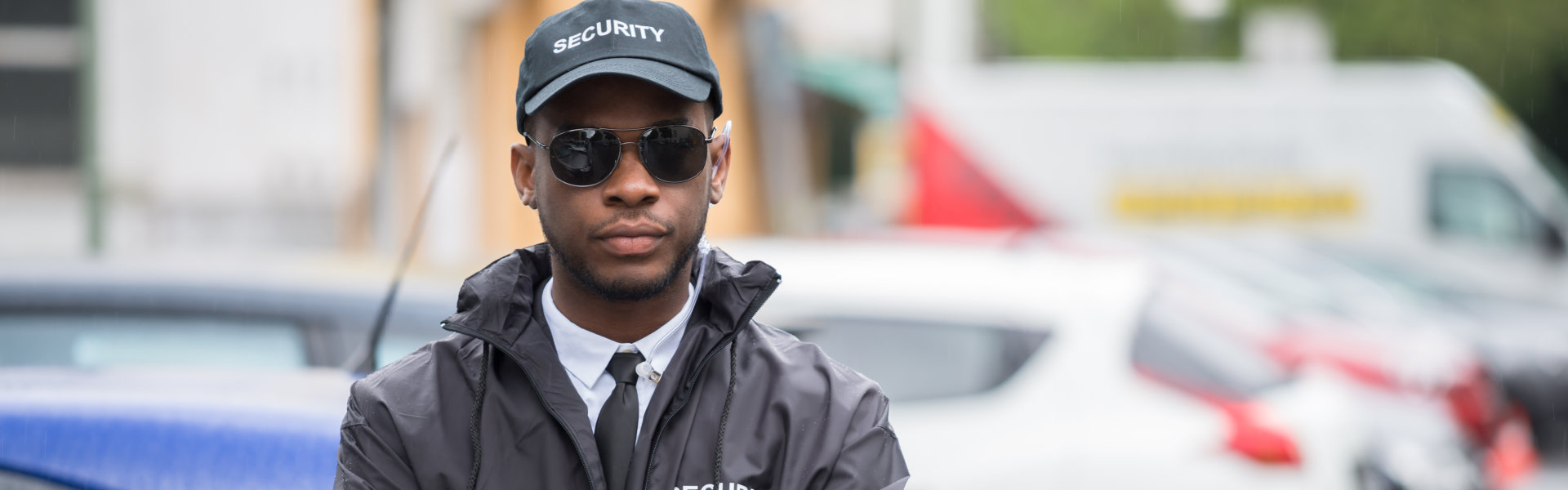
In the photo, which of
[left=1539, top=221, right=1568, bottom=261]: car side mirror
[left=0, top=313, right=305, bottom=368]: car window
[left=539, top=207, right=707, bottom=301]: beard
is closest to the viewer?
[left=539, top=207, right=707, bottom=301]: beard

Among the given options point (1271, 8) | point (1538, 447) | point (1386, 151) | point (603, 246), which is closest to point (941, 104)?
point (1386, 151)

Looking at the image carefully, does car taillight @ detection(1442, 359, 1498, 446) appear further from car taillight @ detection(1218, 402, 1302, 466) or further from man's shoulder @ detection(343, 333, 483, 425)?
man's shoulder @ detection(343, 333, 483, 425)

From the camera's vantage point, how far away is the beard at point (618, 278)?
1805mm

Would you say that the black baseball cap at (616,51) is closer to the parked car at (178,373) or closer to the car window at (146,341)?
the parked car at (178,373)

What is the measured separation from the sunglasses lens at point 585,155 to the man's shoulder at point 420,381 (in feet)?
0.80

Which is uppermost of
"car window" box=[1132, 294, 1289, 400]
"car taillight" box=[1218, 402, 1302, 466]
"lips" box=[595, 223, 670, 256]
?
"lips" box=[595, 223, 670, 256]

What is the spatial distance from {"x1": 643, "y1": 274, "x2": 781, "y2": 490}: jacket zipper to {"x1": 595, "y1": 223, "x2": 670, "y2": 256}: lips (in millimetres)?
145

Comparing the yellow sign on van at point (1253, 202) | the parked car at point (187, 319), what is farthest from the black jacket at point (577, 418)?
the yellow sign on van at point (1253, 202)

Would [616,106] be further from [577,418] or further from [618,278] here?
[577,418]

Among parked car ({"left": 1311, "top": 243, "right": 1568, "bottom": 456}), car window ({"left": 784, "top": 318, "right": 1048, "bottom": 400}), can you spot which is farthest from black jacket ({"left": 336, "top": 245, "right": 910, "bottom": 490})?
parked car ({"left": 1311, "top": 243, "right": 1568, "bottom": 456})

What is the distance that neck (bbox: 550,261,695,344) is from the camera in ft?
6.08

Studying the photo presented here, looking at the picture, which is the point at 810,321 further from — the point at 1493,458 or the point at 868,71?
the point at 868,71

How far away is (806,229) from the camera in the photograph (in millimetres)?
19172

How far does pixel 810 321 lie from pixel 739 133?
461 inches
